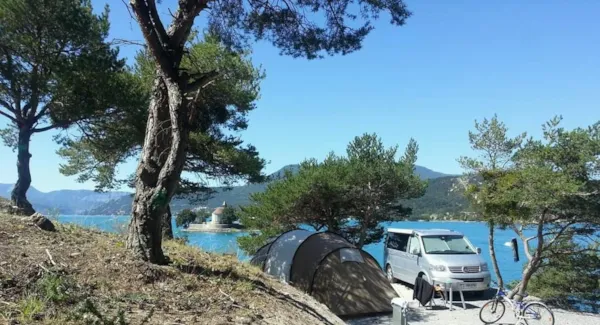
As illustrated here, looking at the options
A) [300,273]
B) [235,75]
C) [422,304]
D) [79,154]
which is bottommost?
[422,304]

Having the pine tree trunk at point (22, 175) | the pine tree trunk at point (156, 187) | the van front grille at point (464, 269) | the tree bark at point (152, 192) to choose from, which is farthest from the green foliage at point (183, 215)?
the pine tree trunk at point (156, 187)

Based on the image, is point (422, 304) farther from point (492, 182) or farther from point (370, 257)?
point (492, 182)

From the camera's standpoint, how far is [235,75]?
14016 millimetres

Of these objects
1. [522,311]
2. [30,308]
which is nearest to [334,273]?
[522,311]

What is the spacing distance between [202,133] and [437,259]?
8.25m

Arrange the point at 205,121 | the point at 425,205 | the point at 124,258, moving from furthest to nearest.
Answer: the point at 425,205 < the point at 205,121 < the point at 124,258

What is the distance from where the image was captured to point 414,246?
12828 millimetres

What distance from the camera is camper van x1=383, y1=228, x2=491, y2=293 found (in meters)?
11.4

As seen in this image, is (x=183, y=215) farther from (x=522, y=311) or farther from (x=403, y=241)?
(x=522, y=311)

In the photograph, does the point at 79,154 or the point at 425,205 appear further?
the point at 425,205

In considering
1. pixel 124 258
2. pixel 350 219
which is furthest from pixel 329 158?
pixel 124 258

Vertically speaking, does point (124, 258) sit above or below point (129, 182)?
below

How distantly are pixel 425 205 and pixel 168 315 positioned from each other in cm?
3960

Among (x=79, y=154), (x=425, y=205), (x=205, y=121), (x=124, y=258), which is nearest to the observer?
(x=124, y=258)
